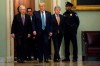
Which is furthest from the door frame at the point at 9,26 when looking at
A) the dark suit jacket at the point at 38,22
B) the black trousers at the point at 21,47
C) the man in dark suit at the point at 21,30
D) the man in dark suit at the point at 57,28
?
the dark suit jacket at the point at 38,22

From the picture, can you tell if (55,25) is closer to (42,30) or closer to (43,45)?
(42,30)

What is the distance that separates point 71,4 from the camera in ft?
37.6

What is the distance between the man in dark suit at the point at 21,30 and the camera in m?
10.8

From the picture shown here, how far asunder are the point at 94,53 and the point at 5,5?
12.1 ft

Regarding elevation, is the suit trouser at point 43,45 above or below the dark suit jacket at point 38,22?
below

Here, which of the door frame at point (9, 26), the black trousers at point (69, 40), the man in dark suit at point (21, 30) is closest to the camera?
the man in dark suit at point (21, 30)

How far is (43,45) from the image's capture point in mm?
10578

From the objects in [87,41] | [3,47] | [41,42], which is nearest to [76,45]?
[87,41]

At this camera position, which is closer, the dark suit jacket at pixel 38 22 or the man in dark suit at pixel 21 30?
the dark suit jacket at pixel 38 22

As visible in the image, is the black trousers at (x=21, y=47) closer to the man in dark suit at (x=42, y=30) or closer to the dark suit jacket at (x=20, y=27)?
the dark suit jacket at (x=20, y=27)

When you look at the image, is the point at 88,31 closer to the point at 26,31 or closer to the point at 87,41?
the point at 87,41

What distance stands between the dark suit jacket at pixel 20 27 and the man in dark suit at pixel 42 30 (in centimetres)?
39

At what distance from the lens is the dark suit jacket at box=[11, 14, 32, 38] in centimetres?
1082

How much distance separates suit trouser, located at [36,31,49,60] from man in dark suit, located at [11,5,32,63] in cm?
49
